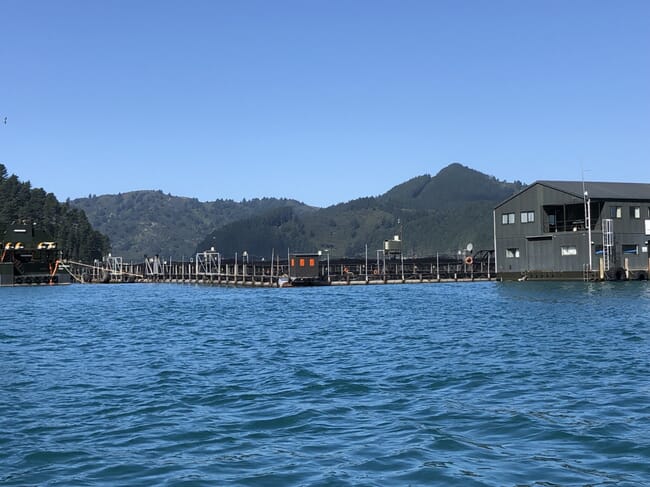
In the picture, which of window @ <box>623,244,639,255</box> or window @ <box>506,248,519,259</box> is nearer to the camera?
window @ <box>623,244,639,255</box>

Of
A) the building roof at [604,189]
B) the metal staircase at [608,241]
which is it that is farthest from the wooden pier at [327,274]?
the metal staircase at [608,241]

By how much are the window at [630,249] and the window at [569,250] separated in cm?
600

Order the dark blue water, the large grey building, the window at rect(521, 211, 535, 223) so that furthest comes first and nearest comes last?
the window at rect(521, 211, 535, 223), the large grey building, the dark blue water

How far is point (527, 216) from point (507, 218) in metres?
3.83

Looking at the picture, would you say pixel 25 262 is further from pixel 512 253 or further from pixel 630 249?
pixel 630 249

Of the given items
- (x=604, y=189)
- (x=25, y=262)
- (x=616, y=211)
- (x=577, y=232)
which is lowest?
(x=25, y=262)

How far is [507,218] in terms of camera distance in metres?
99.1

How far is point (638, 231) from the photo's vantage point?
90.7 meters

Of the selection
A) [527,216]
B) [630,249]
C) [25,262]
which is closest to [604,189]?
[630,249]

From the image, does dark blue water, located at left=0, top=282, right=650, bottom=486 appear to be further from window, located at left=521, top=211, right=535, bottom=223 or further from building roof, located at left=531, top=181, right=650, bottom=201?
window, located at left=521, top=211, right=535, bottom=223

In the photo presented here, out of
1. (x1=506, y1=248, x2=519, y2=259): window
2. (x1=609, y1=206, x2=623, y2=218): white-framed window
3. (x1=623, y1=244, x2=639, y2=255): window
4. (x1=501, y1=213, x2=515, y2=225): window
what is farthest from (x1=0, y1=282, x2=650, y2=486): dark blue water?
(x1=501, y1=213, x2=515, y2=225): window

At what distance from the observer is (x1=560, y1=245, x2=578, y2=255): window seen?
8939 cm

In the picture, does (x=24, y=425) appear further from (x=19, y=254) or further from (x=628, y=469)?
(x=19, y=254)

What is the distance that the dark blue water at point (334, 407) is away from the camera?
48.1 feet
